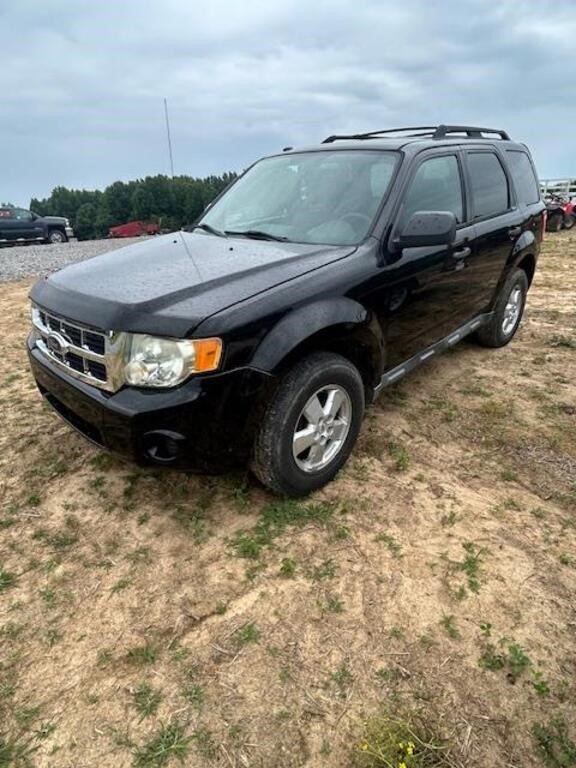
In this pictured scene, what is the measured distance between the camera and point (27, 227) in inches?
806

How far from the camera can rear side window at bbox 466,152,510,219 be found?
3818 mm

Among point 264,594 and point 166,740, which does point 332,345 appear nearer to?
point 264,594

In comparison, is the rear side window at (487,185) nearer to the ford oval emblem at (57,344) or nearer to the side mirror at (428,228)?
the side mirror at (428,228)

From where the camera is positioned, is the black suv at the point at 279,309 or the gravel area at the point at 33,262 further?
the gravel area at the point at 33,262

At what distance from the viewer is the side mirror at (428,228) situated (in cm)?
276

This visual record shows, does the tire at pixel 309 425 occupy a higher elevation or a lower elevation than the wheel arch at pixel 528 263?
lower

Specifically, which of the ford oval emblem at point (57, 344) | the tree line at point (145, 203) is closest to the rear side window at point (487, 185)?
the ford oval emblem at point (57, 344)

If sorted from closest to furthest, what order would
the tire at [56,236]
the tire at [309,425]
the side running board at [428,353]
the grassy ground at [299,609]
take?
the grassy ground at [299,609], the tire at [309,425], the side running board at [428,353], the tire at [56,236]

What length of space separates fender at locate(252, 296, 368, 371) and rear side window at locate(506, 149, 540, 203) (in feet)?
9.31

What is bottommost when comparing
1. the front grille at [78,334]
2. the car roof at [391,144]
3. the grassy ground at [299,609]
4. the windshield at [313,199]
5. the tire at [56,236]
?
the grassy ground at [299,609]

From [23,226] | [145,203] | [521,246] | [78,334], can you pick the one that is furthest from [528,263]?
[145,203]

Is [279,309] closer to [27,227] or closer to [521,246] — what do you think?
[521,246]

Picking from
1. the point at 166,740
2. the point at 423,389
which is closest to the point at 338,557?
the point at 166,740

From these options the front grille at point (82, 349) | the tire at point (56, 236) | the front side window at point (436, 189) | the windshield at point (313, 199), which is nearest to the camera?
the front grille at point (82, 349)
